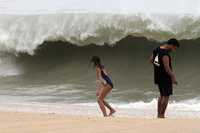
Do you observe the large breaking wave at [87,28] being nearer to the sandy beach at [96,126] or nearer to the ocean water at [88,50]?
the ocean water at [88,50]

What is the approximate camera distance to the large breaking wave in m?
17.4

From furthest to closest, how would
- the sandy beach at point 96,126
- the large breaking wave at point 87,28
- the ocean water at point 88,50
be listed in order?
the large breaking wave at point 87,28, the ocean water at point 88,50, the sandy beach at point 96,126

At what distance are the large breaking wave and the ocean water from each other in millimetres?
24

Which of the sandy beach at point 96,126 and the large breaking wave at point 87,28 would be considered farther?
the large breaking wave at point 87,28

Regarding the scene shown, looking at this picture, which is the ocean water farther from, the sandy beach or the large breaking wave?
the sandy beach

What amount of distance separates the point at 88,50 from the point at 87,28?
1.97 feet

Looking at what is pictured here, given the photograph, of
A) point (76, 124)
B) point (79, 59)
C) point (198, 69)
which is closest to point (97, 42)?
point (79, 59)

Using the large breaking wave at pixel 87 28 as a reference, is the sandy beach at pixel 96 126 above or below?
above

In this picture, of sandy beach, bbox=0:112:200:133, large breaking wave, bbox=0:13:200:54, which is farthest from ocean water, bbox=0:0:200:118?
sandy beach, bbox=0:112:200:133

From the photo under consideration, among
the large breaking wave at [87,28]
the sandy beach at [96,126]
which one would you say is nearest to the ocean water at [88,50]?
the large breaking wave at [87,28]

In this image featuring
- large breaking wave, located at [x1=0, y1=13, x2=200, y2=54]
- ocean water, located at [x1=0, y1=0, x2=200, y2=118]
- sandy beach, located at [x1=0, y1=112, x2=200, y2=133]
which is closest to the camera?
sandy beach, located at [x1=0, y1=112, x2=200, y2=133]

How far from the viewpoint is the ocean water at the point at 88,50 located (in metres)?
14.1

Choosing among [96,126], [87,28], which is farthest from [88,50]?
[96,126]

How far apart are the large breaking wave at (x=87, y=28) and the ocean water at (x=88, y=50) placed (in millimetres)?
24
